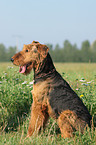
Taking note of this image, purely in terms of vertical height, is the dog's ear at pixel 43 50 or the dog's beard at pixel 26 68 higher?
the dog's ear at pixel 43 50

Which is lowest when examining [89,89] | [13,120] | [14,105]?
[13,120]

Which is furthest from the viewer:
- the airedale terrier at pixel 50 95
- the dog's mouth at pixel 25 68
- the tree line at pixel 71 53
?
the tree line at pixel 71 53

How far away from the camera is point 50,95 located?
11.5ft

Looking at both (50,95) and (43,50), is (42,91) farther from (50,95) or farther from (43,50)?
(43,50)

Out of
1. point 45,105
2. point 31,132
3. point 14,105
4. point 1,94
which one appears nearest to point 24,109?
point 14,105

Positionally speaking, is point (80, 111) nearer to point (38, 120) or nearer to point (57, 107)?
point (57, 107)

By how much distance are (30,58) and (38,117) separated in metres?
1.07

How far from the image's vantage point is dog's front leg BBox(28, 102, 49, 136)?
3650 millimetres

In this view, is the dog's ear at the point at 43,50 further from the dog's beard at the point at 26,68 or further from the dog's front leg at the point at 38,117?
the dog's front leg at the point at 38,117

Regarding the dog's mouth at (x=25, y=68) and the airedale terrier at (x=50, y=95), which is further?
the dog's mouth at (x=25, y=68)

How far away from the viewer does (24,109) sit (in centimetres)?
559

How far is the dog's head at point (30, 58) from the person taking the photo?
355cm

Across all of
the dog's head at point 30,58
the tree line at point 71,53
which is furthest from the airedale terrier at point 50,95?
the tree line at point 71,53

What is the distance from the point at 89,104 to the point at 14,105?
1.97m
